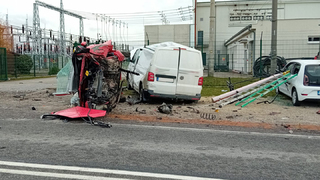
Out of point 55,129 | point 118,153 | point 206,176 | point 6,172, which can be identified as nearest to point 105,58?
point 55,129

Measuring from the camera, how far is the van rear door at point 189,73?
31.3 feet

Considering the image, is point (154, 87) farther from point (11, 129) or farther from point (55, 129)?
point (11, 129)

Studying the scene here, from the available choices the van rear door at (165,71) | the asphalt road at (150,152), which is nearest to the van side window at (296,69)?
the asphalt road at (150,152)

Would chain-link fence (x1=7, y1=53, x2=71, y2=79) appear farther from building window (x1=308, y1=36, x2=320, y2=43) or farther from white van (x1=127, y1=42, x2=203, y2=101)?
building window (x1=308, y1=36, x2=320, y2=43)

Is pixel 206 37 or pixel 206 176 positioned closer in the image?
pixel 206 176

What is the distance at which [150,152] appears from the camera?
4.97 metres

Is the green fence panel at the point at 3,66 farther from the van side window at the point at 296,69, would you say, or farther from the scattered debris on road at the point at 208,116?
the van side window at the point at 296,69

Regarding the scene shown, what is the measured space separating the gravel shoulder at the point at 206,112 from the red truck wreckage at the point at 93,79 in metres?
0.56

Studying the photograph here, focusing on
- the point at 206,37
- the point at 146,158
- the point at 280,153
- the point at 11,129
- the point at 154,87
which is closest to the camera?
the point at 146,158

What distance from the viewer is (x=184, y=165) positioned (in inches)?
172

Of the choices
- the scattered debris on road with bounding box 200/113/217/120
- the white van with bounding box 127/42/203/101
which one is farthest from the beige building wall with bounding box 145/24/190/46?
the scattered debris on road with bounding box 200/113/217/120

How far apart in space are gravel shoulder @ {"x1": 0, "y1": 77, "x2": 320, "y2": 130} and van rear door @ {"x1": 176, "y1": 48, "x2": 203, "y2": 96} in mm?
552

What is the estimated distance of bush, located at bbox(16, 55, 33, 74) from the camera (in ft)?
73.9

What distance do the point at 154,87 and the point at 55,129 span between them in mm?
3795
